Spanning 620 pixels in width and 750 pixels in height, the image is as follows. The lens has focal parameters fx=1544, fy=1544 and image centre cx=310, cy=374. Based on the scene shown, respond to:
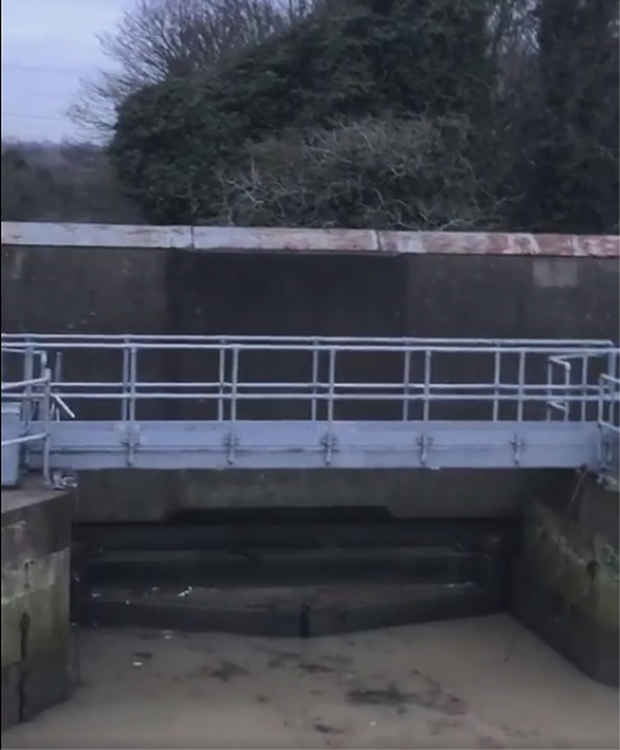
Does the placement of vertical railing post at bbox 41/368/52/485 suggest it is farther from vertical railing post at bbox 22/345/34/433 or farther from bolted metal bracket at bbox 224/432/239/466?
bolted metal bracket at bbox 224/432/239/466

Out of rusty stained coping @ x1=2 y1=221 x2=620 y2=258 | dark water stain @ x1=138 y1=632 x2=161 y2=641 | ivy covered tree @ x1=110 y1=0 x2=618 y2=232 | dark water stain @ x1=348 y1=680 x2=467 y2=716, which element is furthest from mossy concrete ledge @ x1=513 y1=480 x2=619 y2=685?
ivy covered tree @ x1=110 y1=0 x2=618 y2=232

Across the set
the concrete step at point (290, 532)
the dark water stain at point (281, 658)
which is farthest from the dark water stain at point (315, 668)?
the concrete step at point (290, 532)

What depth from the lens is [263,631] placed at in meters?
11.5

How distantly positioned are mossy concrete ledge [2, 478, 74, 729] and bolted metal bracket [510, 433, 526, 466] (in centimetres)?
297

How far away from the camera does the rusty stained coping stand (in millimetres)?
12273

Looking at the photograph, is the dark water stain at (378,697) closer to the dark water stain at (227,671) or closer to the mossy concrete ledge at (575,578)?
the dark water stain at (227,671)

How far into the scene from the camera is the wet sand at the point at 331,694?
930 centimetres

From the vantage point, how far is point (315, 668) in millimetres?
10656

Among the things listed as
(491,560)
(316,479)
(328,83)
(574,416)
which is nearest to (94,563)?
(316,479)

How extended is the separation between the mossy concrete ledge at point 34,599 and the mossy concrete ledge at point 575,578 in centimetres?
353

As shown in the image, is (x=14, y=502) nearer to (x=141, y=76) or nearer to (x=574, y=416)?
(x=574, y=416)

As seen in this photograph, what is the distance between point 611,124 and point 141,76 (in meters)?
6.77

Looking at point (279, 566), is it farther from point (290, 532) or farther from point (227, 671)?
point (227, 671)

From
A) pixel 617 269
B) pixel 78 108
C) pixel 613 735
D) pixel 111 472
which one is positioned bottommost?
pixel 613 735
